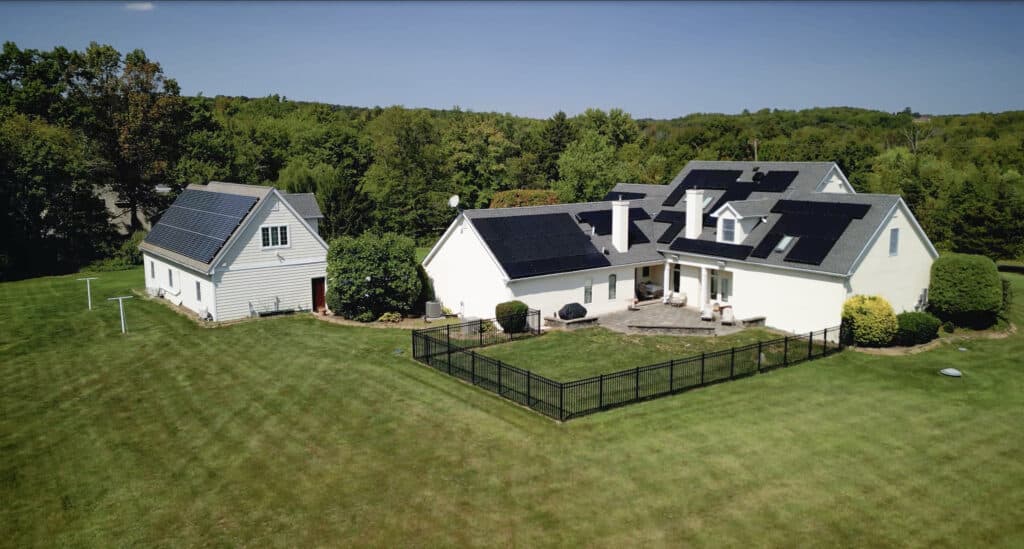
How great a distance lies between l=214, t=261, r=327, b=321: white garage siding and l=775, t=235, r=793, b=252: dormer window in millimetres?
23622

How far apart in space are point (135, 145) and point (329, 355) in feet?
127

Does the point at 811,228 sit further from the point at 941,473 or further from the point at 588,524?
the point at 588,524

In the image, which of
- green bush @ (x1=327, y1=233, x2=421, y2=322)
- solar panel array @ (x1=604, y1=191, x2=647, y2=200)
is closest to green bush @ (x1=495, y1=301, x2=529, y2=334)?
green bush @ (x1=327, y1=233, x2=421, y2=322)

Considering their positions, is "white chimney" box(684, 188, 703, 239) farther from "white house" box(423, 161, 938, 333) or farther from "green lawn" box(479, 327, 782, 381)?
"green lawn" box(479, 327, 782, 381)

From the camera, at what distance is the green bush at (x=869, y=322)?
30.2 metres

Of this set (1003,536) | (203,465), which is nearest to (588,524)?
(1003,536)

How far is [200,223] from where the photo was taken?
39.8 metres

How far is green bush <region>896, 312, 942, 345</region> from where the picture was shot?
3072cm

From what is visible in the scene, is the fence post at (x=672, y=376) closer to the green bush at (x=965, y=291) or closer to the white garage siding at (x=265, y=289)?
the green bush at (x=965, y=291)

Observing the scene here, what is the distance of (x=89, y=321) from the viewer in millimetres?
36062

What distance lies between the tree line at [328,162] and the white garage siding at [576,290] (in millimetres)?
25032

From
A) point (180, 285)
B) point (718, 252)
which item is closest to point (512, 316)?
point (718, 252)

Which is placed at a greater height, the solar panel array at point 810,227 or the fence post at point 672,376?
the solar panel array at point 810,227

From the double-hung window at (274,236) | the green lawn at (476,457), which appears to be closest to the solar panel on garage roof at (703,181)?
the green lawn at (476,457)
